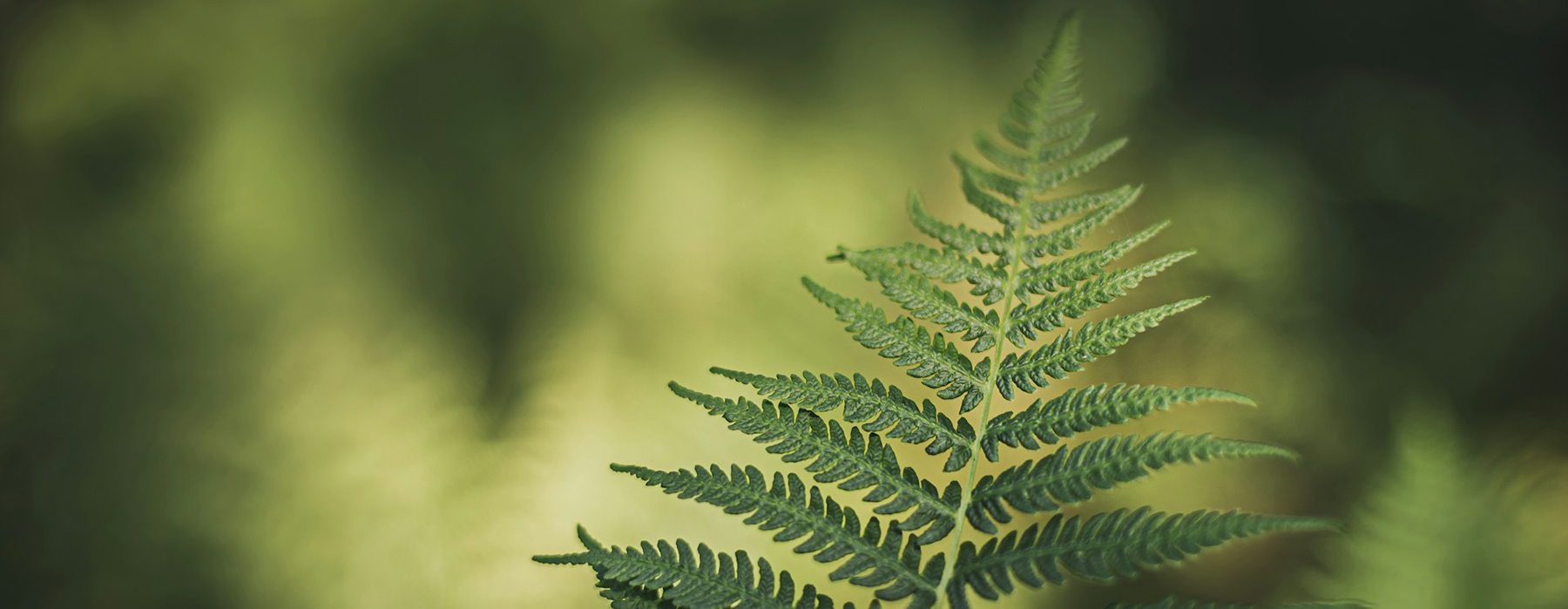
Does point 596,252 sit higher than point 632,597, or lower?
higher

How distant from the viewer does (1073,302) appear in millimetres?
652

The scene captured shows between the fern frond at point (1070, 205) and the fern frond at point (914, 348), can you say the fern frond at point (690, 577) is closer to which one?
the fern frond at point (914, 348)

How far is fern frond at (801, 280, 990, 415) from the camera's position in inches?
26.0

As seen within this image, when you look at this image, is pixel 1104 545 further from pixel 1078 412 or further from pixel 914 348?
pixel 914 348

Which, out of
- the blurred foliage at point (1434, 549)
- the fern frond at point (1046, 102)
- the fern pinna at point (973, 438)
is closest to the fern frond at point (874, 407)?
the fern pinna at point (973, 438)

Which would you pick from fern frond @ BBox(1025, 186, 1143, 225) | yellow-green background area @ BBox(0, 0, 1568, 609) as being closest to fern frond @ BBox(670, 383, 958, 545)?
fern frond @ BBox(1025, 186, 1143, 225)

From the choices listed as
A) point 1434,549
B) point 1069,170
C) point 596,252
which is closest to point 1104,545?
point 1069,170

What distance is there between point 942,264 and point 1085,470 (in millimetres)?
202

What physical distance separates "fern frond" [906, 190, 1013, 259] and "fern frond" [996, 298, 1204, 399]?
8cm

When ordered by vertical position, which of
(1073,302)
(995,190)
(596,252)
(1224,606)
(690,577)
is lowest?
(1224,606)

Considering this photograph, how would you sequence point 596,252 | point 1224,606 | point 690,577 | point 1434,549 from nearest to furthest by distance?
point 1224,606
point 690,577
point 1434,549
point 596,252

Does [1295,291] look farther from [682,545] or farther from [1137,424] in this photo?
[682,545]

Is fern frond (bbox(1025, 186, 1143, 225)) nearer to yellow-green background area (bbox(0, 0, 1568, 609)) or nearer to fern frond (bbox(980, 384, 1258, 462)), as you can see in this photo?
fern frond (bbox(980, 384, 1258, 462))

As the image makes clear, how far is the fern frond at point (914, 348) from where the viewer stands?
26.0 inches
